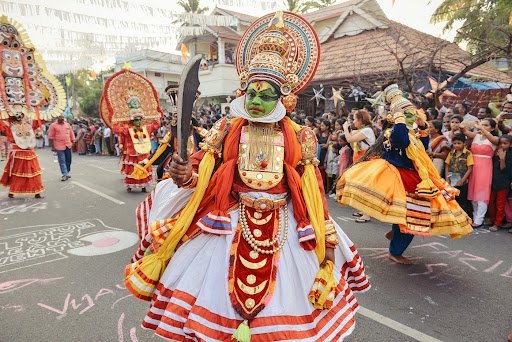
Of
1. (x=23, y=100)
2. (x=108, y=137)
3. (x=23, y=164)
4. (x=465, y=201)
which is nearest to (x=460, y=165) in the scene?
(x=465, y=201)

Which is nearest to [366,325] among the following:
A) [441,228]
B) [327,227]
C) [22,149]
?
[327,227]

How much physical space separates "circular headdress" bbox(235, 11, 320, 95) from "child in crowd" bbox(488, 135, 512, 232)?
4770mm

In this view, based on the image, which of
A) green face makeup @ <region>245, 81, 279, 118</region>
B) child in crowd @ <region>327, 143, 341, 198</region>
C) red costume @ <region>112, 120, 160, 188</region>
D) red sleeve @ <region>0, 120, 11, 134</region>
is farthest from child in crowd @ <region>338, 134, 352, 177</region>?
red sleeve @ <region>0, 120, 11, 134</region>

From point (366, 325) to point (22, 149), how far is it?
315 inches

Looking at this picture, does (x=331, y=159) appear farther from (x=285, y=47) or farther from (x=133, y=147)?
(x=285, y=47)

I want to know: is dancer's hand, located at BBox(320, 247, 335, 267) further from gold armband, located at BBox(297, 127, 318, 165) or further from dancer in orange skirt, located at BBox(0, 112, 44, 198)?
dancer in orange skirt, located at BBox(0, 112, 44, 198)

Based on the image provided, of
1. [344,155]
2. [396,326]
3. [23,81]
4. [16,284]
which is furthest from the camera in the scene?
[344,155]

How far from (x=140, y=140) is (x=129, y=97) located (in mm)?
1043

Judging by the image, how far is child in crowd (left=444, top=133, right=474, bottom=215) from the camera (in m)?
6.14

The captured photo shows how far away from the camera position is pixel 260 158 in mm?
2359

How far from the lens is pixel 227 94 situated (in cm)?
2289

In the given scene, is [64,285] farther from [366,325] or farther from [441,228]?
[441,228]

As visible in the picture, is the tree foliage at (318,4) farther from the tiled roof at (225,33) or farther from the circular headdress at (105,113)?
the circular headdress at (105,113)

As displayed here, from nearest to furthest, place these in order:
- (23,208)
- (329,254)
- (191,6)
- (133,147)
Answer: (329,254), (23,208), (133,147), (191,6)
